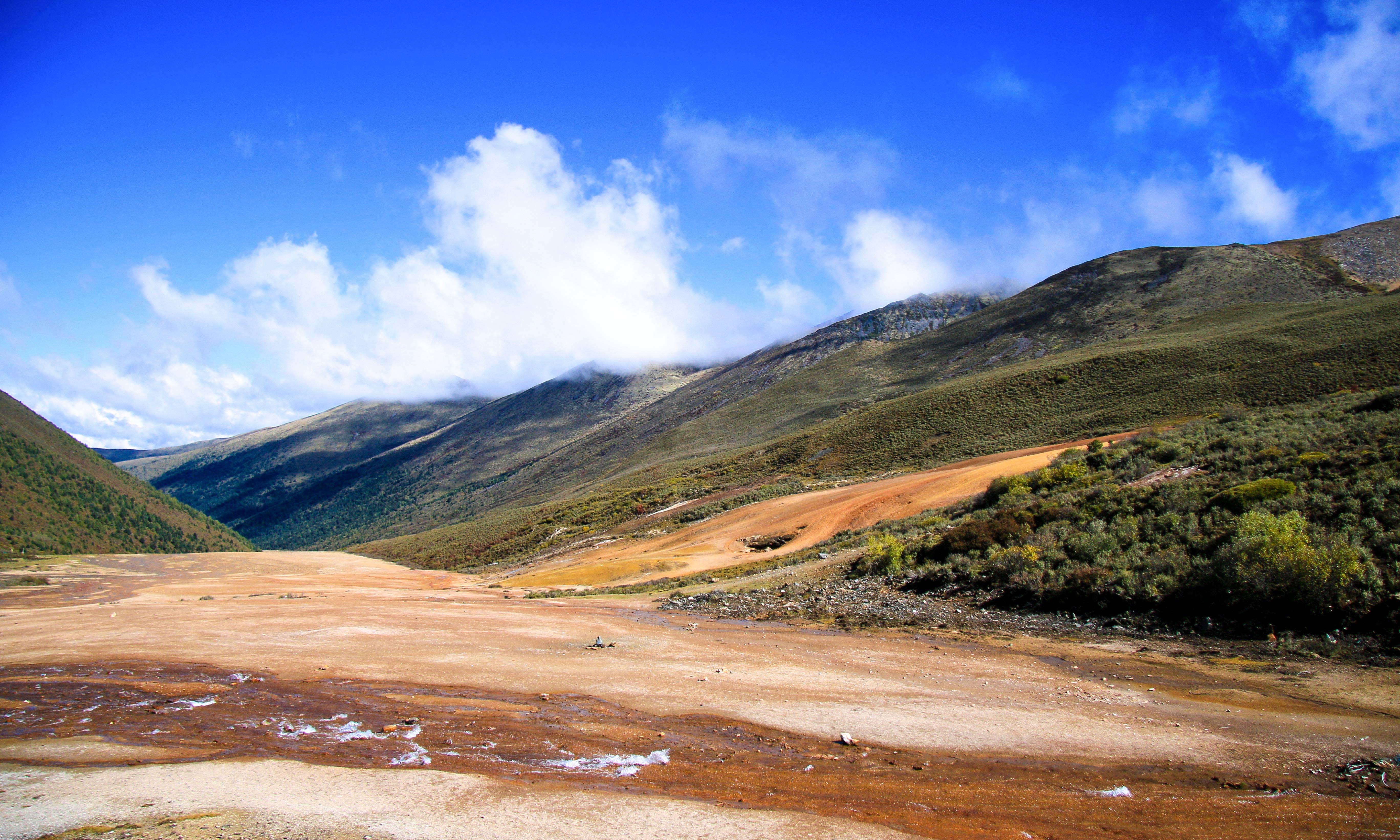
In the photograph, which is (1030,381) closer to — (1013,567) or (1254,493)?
(1254,493)

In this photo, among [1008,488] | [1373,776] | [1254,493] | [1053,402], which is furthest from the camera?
[1053,402]

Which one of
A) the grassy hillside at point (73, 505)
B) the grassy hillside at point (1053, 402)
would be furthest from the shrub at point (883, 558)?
the grassy hillside at point (73, 505)

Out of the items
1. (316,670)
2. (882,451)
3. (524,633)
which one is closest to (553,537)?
(882,451)

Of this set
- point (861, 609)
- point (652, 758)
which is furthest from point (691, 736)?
point (861, 609)

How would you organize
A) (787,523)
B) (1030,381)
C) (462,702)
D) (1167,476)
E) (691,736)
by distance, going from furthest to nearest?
(1030,381) → (787,523) → (1167,476) → (462,702) → (691,736)

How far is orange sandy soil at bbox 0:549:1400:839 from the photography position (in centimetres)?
698

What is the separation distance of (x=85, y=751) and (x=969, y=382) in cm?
7322

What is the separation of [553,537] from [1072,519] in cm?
4857

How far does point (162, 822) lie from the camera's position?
6766mm

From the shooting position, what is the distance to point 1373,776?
757cm

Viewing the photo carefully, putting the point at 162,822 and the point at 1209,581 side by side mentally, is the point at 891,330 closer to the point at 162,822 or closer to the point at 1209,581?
the point at 1209,581

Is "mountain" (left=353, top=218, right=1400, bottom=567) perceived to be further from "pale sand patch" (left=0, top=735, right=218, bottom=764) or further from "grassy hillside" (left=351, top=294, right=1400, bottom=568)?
"pale sand patch" (left=0, top=735, right=218, bottom=764)

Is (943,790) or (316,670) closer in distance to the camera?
(943,790)

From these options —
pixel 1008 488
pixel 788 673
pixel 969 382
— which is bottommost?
pixel 788 673
